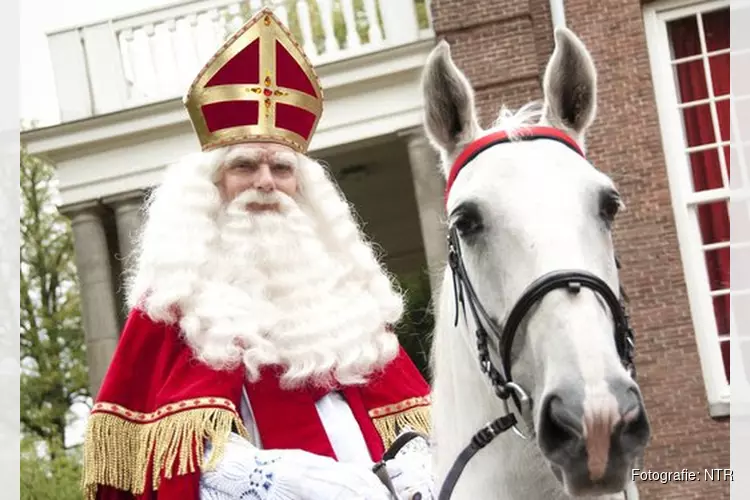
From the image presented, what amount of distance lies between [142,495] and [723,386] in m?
8.18

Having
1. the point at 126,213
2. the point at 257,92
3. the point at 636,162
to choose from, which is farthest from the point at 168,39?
the point at 257,92

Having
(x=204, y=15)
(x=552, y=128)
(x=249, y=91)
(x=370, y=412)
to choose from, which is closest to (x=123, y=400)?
(x=370, y=412)

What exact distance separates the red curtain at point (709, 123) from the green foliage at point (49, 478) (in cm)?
799

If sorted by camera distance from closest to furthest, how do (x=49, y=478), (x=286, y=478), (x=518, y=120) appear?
1. (x=518, y=120)
2. (x=286, y=478)
3. (x=49, y=478)

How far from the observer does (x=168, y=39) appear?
1178cm

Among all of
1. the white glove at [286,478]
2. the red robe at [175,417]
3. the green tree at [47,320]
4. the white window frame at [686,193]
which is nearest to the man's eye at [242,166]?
the red robe at [175,417]

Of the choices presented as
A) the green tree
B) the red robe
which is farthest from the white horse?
the green tree

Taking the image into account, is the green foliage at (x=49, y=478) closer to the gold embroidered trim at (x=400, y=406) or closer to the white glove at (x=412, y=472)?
the gold embroidered trim at (x=400, y=406)

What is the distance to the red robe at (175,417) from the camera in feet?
10.3

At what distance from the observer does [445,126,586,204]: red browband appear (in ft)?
8.20

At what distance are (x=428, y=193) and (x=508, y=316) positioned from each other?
9266 millimetres

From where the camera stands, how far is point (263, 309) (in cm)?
348

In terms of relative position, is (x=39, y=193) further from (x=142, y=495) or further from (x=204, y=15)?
(x=142, y=495)

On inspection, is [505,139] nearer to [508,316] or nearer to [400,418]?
[508,316]
